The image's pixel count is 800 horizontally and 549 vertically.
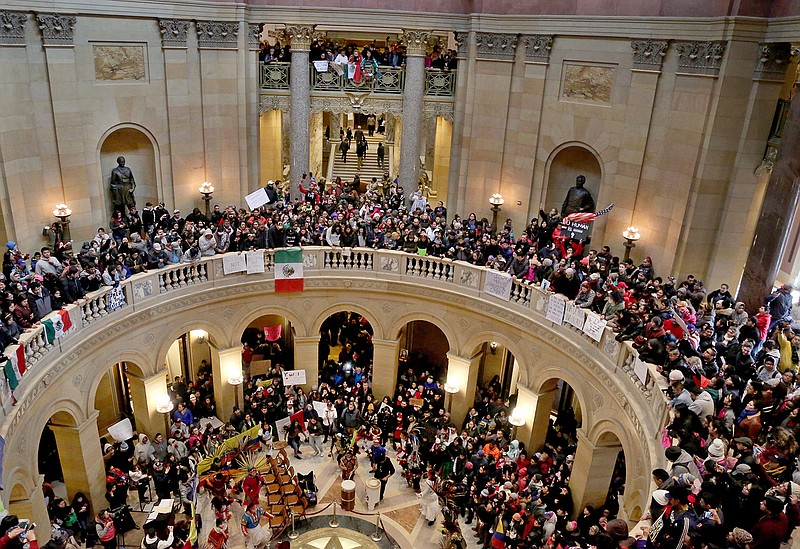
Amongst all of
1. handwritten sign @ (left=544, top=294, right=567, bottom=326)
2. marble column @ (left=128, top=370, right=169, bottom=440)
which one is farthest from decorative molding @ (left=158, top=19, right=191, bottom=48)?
handwritten sign @ (left=544, top=294, right=567, bottom=326)

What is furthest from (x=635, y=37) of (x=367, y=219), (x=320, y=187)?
(x=320, y=187)

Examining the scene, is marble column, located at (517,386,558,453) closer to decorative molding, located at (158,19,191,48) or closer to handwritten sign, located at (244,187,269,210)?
handwritten sign, located at (244,187,269,210)

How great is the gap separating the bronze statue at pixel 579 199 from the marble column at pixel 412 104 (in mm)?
6508

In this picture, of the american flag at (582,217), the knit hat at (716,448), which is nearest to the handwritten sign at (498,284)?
the american flag at (582,217)

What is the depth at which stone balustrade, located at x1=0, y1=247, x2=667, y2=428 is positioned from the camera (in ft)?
53.1

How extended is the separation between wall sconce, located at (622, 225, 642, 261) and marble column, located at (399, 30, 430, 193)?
898 cm

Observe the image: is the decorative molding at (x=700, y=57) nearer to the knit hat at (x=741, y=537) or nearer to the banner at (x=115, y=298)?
the knit hat at (x=741, y=537)

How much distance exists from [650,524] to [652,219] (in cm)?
1295

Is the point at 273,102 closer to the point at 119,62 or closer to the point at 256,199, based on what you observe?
the point at 256,199

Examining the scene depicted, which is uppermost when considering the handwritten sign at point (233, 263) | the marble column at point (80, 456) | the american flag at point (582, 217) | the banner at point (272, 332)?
the american flag at point (582, 217)

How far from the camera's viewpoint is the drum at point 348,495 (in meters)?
20.0

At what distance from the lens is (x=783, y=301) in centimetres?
1694

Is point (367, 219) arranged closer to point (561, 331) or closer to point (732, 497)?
point (561, 331)

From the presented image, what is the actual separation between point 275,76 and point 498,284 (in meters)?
12.4
